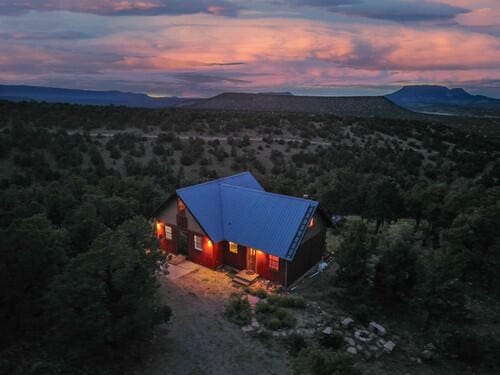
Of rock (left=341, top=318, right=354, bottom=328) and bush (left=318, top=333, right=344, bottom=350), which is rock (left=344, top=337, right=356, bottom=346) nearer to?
bush (left=318, top=333, right=344, bottom=350)

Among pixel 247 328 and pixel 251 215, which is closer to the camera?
pixel 247 328

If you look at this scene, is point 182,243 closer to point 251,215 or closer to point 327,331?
point 251,215

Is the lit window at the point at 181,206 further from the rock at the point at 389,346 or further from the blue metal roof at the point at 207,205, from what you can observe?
the rock at the point at 389,346

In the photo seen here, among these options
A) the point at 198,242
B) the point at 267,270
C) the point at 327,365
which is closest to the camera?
the point at 327,365

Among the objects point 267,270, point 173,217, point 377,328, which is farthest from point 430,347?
point 173,217

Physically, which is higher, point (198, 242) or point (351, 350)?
point (198, 242)

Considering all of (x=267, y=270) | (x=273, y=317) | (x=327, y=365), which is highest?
(x=327, y=365)

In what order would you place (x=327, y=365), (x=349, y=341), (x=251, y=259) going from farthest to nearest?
(x=251, y=259), (x=349, y=341), (x=327, y=365)

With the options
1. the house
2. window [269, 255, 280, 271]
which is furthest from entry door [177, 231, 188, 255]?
window [269, 255, 280, 271]

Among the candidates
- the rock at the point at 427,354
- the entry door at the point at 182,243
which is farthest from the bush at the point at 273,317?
the entry door at the point at 182,243
